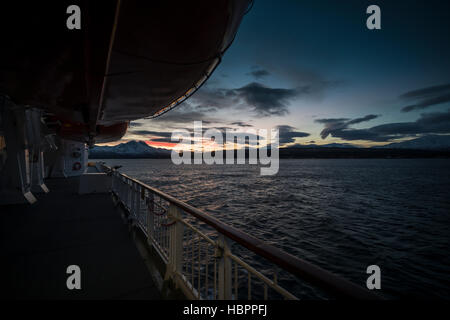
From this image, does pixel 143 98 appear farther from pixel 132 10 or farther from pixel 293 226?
pixel 293 226

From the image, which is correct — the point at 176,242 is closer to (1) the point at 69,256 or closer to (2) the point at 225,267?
(2) the point at 225,267

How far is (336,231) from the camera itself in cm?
1301

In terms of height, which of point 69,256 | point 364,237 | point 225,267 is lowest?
point 364,237

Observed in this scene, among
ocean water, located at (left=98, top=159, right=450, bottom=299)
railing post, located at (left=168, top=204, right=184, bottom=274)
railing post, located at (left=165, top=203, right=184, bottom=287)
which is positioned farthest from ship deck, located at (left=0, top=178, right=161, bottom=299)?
ocean water, located at (left=98, top=159, right=450, bottom=299)

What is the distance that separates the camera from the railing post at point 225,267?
200 cm

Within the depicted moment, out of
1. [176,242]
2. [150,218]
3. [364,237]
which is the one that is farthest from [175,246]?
[364,237]

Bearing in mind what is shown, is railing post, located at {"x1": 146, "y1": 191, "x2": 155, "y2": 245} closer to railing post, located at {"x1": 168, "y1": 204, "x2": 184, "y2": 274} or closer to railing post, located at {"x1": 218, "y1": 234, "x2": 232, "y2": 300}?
railing post, located at {"x1": 168, "y1": 204, "x2": 184, "y2": 274}

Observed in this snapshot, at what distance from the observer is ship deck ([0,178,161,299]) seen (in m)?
3.00

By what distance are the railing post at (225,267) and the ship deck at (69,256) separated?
→ 1.36 meters

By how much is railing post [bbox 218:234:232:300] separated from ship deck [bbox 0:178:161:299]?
1357 millimetres

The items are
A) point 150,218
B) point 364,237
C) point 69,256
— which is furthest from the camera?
point 364,237

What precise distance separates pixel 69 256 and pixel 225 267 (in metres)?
3.64

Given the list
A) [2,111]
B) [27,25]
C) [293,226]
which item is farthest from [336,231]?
[2,111]

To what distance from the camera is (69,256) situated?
403cm
